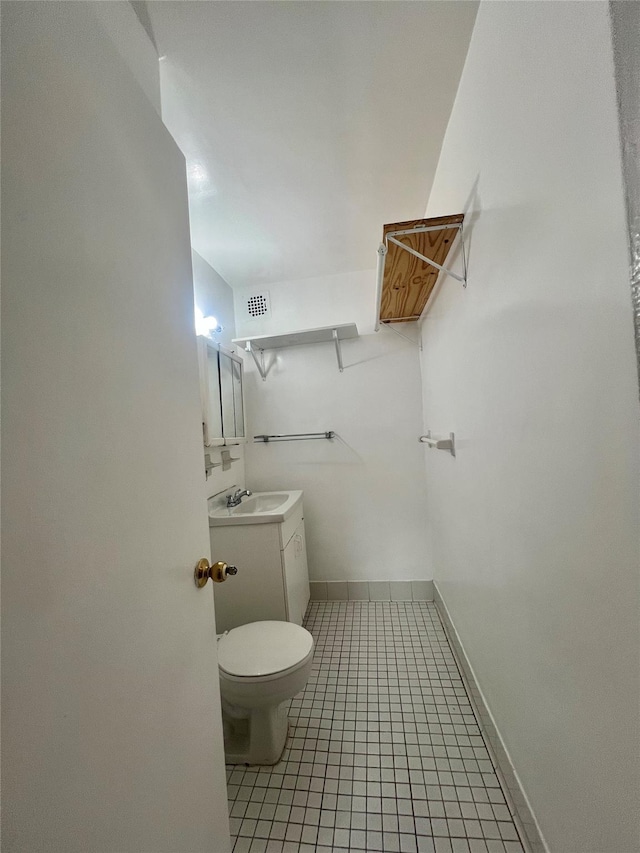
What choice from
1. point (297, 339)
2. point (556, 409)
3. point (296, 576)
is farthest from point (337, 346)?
point (556, 409)

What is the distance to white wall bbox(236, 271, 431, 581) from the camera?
2492 mm

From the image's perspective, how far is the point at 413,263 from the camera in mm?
1568

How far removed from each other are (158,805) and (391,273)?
6.24ft

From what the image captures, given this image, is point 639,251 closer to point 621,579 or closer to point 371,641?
point 621,579

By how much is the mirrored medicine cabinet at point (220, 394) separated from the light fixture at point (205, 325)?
14cm

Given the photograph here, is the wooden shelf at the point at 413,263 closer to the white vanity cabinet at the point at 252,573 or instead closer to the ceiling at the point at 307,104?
the ceiling at the point at 307,104

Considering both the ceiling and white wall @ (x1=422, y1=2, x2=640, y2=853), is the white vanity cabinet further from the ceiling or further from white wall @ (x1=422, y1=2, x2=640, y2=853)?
the ceiling

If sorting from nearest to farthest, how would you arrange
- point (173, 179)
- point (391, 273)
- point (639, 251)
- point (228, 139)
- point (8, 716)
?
point (8, 716), point (639, 251), point (173, 179), point (228, 139), point (391, 273)

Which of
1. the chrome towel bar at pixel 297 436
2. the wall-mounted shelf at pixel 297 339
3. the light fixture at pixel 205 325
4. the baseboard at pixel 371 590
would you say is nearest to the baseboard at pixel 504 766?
the baseboard at pixel 371 590

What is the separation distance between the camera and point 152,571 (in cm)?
63

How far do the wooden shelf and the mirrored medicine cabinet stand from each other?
1.05 meters

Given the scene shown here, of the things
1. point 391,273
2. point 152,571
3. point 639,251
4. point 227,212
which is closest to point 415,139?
point 391,273

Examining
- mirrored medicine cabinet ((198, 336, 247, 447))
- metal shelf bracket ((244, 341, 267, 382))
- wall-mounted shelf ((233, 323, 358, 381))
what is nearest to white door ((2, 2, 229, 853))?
mirrored medicine cabinet ((198, 336, 247, 447))

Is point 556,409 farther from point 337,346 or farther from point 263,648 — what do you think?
point 337,346
